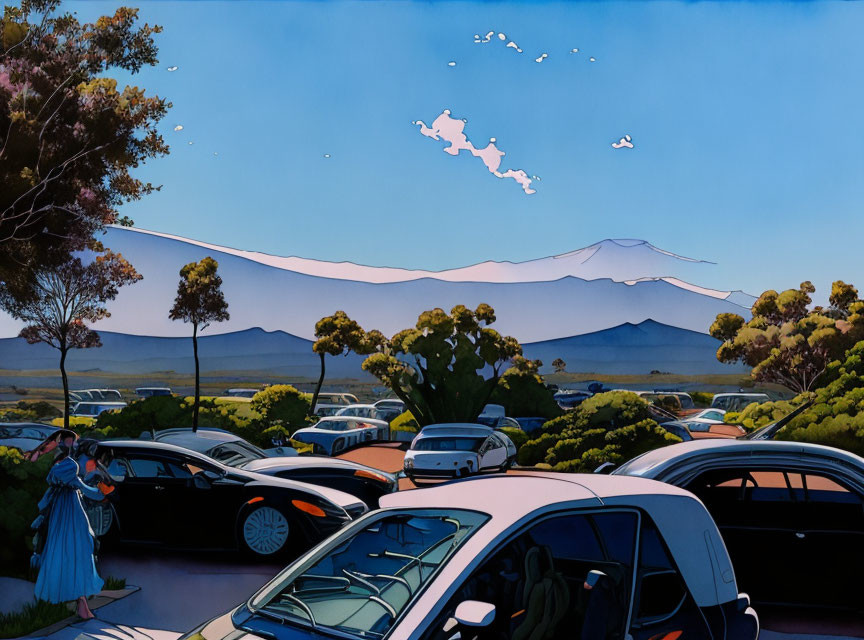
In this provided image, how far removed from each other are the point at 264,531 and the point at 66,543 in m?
2.41

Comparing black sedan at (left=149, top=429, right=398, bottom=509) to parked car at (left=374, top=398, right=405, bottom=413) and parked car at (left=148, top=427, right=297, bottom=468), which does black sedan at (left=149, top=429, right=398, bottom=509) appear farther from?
parked car at (left=374, top=398, right=405, bottom=413)

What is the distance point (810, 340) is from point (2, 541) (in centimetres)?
2435

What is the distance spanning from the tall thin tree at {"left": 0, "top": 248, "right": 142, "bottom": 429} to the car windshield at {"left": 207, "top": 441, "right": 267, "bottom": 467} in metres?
6.19

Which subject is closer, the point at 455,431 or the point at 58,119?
the point at 58,119

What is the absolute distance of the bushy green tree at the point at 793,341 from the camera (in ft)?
79.2

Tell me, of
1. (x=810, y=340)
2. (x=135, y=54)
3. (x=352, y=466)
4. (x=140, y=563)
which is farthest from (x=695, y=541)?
(x=810, y=340)

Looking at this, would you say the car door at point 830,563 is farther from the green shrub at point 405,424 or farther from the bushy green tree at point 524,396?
the green shrub at point 405,424

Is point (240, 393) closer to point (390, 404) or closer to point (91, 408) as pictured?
point (91, 408)

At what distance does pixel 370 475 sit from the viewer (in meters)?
10.8

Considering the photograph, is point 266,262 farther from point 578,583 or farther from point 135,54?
point 578,583

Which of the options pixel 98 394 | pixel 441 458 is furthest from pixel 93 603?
pixel 98 394

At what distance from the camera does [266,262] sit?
20.5 meters

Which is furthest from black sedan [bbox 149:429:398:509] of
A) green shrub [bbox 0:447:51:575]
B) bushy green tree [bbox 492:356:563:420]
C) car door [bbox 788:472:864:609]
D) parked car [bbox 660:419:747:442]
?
bushy green tree [bbox 492:356:563:420]

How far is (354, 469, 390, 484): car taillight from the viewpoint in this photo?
1069 cm
